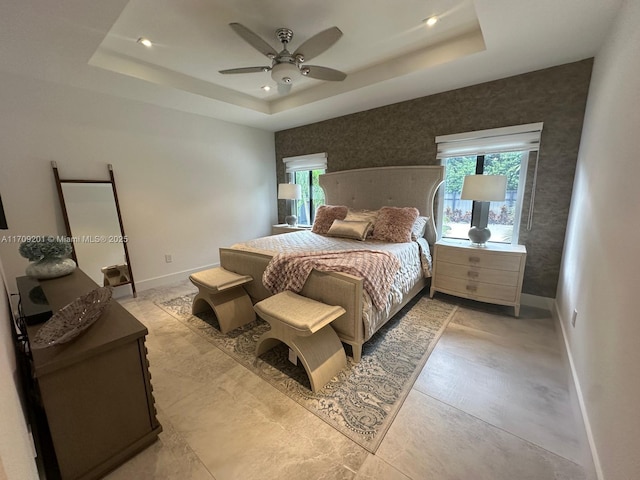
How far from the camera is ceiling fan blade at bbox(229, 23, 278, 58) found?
1686 mm

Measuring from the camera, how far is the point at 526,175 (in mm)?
2701

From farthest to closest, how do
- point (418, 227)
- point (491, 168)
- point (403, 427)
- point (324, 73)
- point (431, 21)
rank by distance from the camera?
point (418, 227), point (491, 168), point (324, 73), point (431, 21), point (403, 427)

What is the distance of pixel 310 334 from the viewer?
5.29 ft

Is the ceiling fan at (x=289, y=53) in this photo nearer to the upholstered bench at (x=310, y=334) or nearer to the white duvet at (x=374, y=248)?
the white duvet at (x=374, y=248)

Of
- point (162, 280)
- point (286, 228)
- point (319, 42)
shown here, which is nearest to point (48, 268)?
point (162, 280)

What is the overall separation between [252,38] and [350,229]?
2056 mm

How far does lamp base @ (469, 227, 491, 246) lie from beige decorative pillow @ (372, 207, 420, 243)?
2.05 ft

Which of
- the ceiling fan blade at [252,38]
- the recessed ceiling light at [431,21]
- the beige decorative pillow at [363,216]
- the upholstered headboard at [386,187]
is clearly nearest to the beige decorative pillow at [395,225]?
the beige decorative pillow at [363,216]

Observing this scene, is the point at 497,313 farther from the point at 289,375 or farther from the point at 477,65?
the point at 477,65

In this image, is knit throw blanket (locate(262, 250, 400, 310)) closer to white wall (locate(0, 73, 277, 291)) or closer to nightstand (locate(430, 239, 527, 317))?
nightstand (locate(430, 239, 527, 317))

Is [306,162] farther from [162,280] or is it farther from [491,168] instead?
[162,280]

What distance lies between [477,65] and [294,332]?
2.82m

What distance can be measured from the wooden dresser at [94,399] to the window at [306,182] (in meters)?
3.68

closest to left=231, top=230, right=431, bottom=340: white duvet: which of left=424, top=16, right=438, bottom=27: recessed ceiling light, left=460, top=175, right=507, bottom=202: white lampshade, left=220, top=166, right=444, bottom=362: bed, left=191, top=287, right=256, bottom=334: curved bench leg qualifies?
left=220, top=166, right=444, bottom=362: bed
